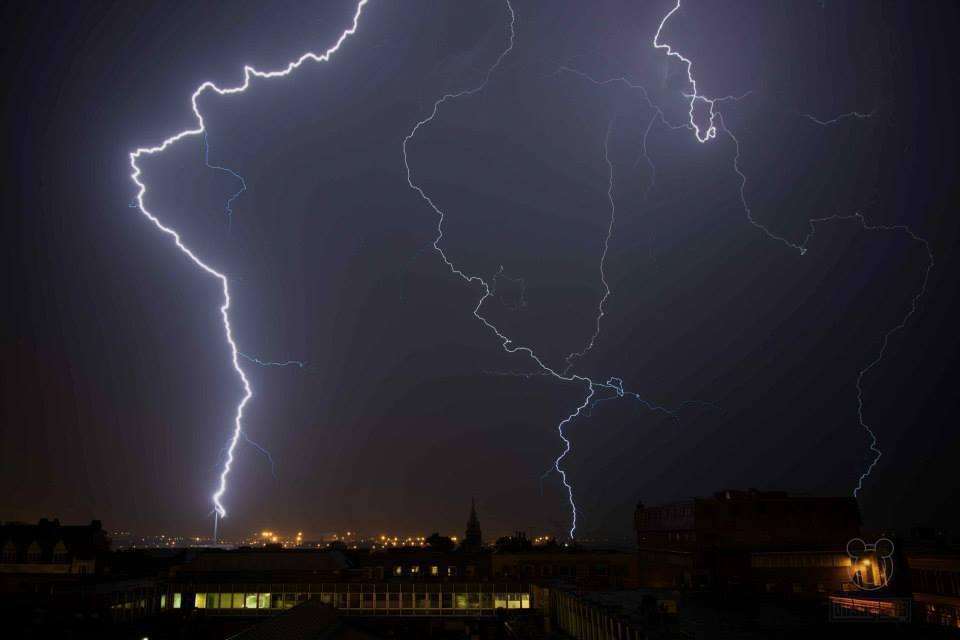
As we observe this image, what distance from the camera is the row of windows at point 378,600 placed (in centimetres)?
2902

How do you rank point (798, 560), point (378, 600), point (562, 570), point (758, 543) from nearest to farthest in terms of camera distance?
1. point (378, 600)
2. point (798, 560)
3. point (562, 570)
4. point (758, 543)

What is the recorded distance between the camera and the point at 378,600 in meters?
29.2

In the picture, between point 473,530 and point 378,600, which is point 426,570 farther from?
point 473,530

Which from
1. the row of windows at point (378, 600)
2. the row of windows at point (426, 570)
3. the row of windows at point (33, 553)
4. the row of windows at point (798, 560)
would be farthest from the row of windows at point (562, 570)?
the row of windows at point (33, 553)

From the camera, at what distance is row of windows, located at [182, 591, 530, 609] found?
29016 millimetres

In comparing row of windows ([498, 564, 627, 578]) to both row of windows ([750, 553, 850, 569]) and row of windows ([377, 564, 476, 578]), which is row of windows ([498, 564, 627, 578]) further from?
row of windows ([750, 553, 850, 569])

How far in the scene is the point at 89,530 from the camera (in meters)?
45.1

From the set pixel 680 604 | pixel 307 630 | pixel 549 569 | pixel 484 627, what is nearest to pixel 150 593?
pixel 484 627

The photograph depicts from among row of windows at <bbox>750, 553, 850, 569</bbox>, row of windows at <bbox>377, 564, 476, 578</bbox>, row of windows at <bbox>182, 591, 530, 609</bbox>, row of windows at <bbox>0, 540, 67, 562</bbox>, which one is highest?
row of windows at <bbox>0, 540, 67, 562</bbox>

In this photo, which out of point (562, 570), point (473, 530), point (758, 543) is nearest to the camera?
point (562, 570)

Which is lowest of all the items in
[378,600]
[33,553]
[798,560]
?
[378,600]

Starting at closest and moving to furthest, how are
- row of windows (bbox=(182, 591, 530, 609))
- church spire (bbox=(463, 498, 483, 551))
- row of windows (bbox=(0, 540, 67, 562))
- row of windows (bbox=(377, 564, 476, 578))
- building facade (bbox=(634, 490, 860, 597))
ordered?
1. row of windows (bbox=(182, 591, 530, 609))
2. building facade (bbox=(634, 490, 860, 597))
3. row of windows (bbox=(0, 540, 67, 562))
4. row of windows (bbox=(377, 564, 476, 578))
5. church spire (bbox=(463, 498, 483, 551))

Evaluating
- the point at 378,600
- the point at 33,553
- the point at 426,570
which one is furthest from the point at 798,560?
the point at 33,553

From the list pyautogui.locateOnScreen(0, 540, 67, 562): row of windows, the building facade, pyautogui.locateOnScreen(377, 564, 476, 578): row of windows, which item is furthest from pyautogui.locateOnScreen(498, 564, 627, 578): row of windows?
pyautogui.locateOnScreen(0, 540, 67, 562): row of windows
